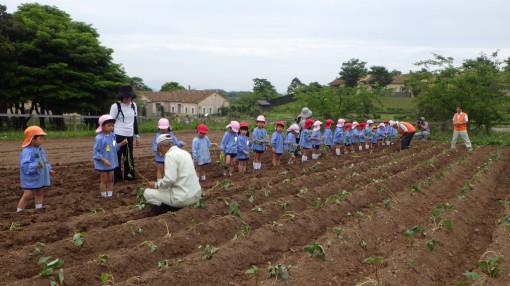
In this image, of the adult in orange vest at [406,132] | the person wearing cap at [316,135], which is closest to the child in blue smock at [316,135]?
the person wearing cap at [316,135]

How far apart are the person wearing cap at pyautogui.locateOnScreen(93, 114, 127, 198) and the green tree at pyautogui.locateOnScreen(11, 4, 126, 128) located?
1575 cm

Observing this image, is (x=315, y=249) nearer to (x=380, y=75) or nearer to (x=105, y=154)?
(x=105, y=154)

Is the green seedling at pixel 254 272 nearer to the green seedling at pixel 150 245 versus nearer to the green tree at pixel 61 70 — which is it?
the green seedling at pixel 150 245

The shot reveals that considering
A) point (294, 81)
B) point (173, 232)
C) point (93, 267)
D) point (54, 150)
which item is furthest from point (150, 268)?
point (294, 81)

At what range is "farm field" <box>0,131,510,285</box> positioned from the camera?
14.8 ft

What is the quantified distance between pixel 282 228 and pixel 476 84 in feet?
70.6

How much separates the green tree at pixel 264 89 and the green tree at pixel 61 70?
44516 millimetres

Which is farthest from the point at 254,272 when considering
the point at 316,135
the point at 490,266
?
the point at 316,135

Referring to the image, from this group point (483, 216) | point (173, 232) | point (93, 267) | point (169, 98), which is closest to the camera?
point (93, 267)

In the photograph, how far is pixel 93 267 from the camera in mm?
4418

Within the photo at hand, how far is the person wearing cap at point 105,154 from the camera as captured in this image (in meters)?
7.55

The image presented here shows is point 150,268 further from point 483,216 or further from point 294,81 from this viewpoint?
point 294,81

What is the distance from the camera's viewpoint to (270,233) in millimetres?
5711

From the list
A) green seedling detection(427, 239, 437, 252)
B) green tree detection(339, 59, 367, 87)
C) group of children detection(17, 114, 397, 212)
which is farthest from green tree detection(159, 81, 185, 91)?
green seedling detection(427, 239, 437, 252)
